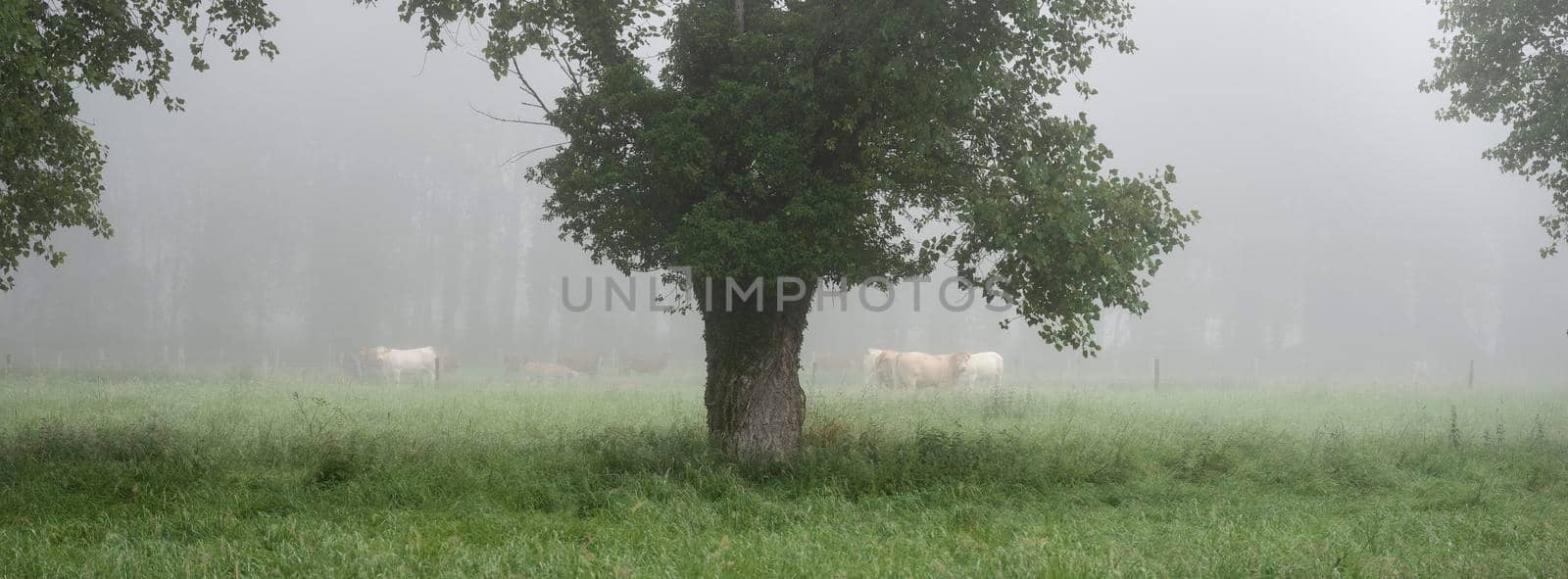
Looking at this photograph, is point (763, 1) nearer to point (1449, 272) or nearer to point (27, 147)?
point (27, 147)

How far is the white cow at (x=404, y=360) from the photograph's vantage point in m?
39.8

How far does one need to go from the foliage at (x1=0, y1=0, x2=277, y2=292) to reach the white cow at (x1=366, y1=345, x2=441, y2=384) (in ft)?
83.8

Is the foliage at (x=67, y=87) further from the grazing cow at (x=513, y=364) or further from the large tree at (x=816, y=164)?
the grazing cow at (x=513, y=364)

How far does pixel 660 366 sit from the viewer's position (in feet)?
157

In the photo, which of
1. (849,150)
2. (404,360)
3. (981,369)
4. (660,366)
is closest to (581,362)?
(660,366)

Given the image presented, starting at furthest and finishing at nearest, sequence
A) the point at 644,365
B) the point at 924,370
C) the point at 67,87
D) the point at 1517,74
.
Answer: the point at 644,365
the point at 924,370
the point at 1517,74
the point at 67,87

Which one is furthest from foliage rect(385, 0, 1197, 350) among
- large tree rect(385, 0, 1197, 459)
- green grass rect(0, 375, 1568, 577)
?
green grass rect(0, 375, 1568, 577)

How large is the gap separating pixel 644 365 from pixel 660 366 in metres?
0.86

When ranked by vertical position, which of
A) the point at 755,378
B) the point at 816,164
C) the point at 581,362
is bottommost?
the point at 581,362

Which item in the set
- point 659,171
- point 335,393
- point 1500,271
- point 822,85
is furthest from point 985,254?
point 1500,271

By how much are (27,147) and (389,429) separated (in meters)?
5.86

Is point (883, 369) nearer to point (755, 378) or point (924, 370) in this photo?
point (924, 370)

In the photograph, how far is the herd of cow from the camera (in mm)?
32625

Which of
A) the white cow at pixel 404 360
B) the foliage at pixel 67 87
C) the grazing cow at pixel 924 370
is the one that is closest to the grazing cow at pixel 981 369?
the grazing cow at pixel 924 370
